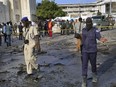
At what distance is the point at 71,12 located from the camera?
141 metres

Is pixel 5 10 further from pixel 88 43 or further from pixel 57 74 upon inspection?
pixel 88 43

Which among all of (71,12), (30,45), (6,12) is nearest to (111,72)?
(30,45)

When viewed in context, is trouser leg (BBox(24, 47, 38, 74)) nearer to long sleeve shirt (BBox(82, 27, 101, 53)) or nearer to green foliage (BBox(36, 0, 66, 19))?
long sleeve shirt (BBox(82, 27, 101, 53))

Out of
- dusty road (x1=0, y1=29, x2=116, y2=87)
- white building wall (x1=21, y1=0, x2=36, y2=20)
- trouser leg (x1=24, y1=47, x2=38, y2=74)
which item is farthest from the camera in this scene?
white building wall (x1=21, y1=0, x2=36, y2=20)

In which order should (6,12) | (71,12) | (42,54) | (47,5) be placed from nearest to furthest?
(42,54) → (6,12) → (47,5) → (71,12)

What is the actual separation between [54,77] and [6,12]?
169ft

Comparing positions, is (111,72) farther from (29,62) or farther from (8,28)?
(8,28)

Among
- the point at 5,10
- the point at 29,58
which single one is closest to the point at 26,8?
the point at 5,10

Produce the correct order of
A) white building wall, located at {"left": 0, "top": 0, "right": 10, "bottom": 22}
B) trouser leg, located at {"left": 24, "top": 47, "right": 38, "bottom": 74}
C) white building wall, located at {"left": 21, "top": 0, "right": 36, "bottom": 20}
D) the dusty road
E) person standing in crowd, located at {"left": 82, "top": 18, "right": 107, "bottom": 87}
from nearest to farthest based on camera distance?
person standing in crowd, located at {"left": 82, "top": 18, "right": 107, "bottom": 87} < the dusty road < trouser leg, located at {"left": 24, "top": 47, "right": 38, "bottom": 74} < white building wall, located at {"left": 0, "top": 0, "right": 10, "bottom": 22} < white building wall, located at {"left": 21, "top": 0, "right": 36, "bottom": 20}

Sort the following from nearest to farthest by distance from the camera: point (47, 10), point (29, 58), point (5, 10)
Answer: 1. point (29, 58)
2. point (5, 10)
3. point (47, 10)

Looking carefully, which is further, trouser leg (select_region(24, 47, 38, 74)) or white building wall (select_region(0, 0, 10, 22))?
white building wall (select_region(0, 0, 10, 22))

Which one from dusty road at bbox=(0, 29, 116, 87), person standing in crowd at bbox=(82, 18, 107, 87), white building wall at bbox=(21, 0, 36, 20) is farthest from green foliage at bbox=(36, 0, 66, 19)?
person standing in crowd at bbox=(82, 18, 107, 87)

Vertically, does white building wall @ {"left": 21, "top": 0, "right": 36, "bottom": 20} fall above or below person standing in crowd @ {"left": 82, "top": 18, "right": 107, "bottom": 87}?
above

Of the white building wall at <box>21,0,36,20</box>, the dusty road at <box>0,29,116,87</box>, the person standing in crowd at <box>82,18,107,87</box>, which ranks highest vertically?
the white building wall at <box>21,0,36,20</box>
